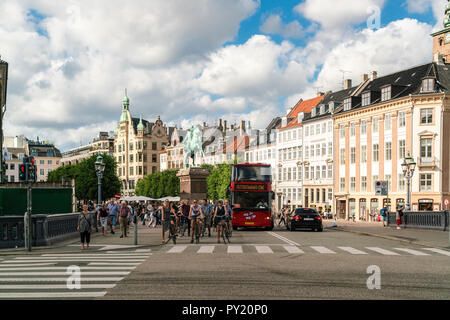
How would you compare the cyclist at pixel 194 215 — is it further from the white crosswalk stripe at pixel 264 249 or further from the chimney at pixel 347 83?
the chimney at pixel 347 83

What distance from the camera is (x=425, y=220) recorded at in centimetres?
3716

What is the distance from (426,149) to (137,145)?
9446 cm

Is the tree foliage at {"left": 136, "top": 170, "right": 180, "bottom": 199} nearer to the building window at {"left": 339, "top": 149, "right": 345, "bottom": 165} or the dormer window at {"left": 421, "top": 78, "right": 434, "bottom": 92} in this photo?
the building window at {"left": 339, "top": 149, "right": 345, "bottom": 165}

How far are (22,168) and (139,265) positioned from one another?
6895mm

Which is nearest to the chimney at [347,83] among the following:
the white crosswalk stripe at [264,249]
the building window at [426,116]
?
the building window at [426,116]

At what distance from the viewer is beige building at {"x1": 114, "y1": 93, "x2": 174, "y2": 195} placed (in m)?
144

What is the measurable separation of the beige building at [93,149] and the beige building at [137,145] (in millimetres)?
12501

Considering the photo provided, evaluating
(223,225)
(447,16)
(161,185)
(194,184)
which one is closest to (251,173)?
(194,184)

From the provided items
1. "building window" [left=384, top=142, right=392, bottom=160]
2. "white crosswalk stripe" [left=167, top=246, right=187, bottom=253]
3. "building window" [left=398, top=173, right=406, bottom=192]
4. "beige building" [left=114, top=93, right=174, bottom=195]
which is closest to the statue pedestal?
"white crosswalk stripe" [left=167, top=246, right=187, bottom=253]

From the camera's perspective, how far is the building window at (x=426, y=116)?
2414 inches

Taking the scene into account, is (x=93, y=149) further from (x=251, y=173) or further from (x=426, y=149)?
(x=251, y=173)

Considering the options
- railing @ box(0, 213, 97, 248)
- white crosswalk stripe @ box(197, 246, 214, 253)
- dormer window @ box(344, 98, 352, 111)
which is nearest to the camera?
white crosswalk stripe @ box(197, 246, 214, 253)

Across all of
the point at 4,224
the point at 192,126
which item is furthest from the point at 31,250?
the point at 192,126
